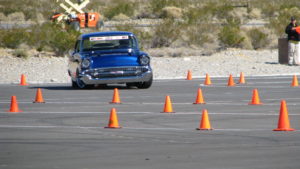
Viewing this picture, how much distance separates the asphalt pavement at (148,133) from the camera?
10.6m

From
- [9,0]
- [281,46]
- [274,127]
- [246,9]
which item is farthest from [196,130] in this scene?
[9,0]

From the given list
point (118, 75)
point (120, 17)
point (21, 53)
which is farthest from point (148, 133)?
point (120, 17)

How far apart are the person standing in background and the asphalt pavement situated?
35.7 feet

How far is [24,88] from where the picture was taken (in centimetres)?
2620

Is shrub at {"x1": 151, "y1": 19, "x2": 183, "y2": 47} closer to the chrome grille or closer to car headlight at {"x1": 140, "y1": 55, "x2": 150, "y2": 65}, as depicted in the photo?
car headlight at {"x1": 140, "y1": 55, "x2": 150, "y2": 65}

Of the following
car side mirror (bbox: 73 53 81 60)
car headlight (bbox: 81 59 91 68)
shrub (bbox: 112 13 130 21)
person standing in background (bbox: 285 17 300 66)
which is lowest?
shrub (bbox: 112 13 130 21)

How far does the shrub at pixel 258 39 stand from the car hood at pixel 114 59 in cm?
2052

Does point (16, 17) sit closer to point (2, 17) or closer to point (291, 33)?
point (2, 17)

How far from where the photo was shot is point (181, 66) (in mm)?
34656

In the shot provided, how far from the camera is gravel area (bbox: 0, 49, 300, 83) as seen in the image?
31933mm

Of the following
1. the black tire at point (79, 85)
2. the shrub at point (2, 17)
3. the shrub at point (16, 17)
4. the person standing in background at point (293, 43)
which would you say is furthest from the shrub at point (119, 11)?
the black tire at point (79, 85)

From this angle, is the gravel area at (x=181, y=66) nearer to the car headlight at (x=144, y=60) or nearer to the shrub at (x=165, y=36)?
the shrub at (x=165, y=36)

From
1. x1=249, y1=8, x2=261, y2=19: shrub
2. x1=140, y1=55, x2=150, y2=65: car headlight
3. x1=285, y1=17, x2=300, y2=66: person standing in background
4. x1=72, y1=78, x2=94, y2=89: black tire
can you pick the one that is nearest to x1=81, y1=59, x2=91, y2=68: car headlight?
x1=72, y1=78, x2=94, y2=89: black tire

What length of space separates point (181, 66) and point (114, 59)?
35.2 feet
